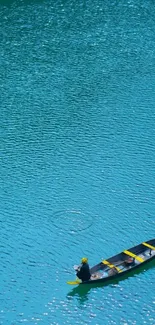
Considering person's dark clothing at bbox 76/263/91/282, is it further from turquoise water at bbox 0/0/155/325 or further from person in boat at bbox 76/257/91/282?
turquoise water at bbox 0/0/155/325

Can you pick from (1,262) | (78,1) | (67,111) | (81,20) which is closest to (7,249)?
(1,262)

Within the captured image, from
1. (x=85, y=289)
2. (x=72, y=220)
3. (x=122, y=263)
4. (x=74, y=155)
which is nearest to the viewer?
(x=85, y=289)

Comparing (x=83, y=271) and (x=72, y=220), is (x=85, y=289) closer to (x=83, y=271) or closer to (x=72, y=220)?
(x=83, y=271)

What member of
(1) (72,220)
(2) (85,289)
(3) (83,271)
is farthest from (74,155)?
(3) (83,271)

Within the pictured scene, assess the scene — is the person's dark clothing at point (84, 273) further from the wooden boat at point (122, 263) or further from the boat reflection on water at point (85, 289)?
the boat reflection on water at point (85, 289)

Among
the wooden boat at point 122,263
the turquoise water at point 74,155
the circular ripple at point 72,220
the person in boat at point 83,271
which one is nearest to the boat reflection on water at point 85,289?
the turquoise water at point 74,155

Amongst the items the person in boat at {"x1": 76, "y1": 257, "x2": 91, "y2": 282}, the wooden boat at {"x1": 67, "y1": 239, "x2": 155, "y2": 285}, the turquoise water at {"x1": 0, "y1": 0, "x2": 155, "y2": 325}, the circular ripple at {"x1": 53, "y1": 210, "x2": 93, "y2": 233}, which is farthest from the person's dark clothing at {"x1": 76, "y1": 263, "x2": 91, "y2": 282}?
the circular ripple at {"x1": 53, "y1": 210, "x2": 93, "y2": 233}

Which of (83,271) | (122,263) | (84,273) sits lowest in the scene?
(84,273)
